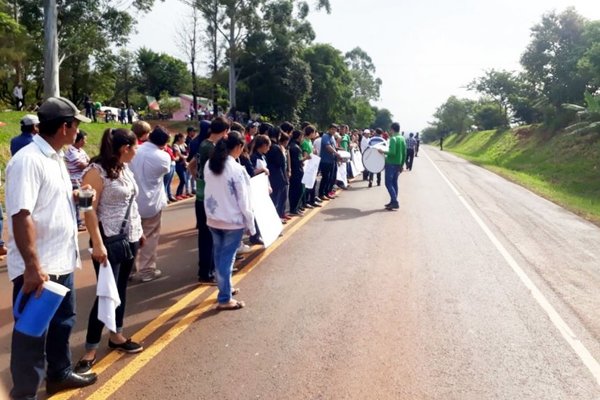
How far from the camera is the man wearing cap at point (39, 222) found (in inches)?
107

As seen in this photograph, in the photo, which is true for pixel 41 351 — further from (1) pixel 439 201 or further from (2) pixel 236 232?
(1) pixel 439 201

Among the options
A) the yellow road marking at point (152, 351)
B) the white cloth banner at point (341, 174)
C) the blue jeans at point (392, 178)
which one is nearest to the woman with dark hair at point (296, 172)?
the blue jeans at point (392, 178)

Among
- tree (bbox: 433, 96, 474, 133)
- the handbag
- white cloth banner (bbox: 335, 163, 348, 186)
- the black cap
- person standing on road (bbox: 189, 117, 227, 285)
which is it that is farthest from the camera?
tree (bbox: 433, 96, 474, 133)

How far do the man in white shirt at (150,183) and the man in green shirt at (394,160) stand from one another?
6488 millimetres

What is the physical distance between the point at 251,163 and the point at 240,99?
34.5 metres

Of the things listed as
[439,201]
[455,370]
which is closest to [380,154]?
[439,201]

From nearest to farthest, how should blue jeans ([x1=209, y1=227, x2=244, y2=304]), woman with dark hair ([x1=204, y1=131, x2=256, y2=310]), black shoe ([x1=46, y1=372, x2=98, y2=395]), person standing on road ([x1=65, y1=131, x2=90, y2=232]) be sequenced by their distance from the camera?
black shoe ([x1=46, y1=372, x2=98, y2=395]) < woman with dark hair ([x1=204, y1=131, x2=256, y2=310]) < blue jeans ([x1=209, y1=227, x2=244, y2=304]) < person standing on road ([x1=65, y1=131, x2=90, y2=232])

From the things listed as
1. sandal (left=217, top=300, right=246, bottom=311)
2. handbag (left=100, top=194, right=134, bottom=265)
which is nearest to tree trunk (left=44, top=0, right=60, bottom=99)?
sandal (left=217, top=300, right=246, bottom=311)

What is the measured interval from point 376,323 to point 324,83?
45460 mm

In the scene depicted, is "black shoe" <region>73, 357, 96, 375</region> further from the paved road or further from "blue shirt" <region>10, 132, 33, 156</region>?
"blue shirt" <region>10, 132, 33, 156</region>

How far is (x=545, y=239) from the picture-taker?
8828mm

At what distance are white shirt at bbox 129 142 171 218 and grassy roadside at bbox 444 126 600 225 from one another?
9.78m

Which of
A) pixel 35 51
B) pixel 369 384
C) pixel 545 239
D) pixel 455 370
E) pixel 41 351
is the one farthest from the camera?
pixel 35 51

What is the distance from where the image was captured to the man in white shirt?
18.5ft
